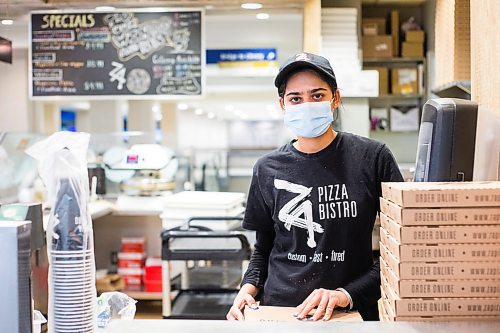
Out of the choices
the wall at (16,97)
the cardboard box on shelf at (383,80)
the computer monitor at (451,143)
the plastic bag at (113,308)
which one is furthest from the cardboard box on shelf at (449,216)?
the wall at (16,97)

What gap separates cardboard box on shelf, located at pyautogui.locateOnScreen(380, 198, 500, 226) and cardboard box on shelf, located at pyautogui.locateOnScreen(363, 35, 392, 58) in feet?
14.7

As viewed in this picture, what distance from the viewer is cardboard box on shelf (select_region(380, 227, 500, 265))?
1.16m

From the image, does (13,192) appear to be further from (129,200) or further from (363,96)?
(363,96)

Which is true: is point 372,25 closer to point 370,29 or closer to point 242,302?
point 370,29

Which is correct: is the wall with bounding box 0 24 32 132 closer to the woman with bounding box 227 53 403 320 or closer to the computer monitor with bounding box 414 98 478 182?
the woman with bounding box 227 53 403 320

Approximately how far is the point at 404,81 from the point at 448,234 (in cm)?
455

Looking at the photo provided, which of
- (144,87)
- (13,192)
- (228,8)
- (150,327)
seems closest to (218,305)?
(144,87)

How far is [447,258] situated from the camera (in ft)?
3.82

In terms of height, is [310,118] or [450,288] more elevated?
[310,118]

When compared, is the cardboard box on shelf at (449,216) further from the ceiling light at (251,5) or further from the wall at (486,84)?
the ceiling light at (251,5)

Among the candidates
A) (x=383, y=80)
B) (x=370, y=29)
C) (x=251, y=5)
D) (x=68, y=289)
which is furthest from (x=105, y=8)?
(x=68, y=289)

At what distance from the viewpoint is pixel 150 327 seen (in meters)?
1.15

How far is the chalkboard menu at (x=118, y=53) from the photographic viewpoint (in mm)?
4434

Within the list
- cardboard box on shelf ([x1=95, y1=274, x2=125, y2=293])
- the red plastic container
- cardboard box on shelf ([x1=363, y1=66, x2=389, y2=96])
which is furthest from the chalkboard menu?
cardboard box on shelf ([x1=363, y1=66, x2=389, y2=96])
